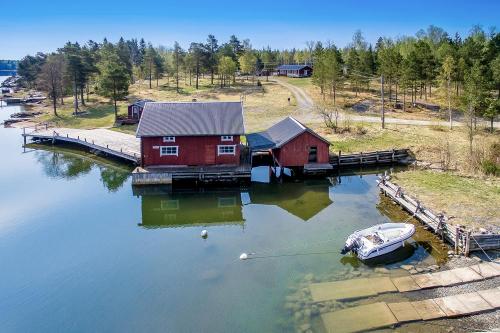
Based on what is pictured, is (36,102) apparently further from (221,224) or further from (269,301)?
(269,301)

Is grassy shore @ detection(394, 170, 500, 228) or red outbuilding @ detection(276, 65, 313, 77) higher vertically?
red outbuilding @ detection(276, 65, 313, 77)

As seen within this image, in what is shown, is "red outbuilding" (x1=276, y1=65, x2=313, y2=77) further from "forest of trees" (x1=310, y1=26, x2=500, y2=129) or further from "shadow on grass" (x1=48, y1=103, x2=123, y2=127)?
"shadow on grass" (x1=48, y1=103, x2=123, y2=127)

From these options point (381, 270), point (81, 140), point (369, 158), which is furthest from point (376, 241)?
point (81, 140)

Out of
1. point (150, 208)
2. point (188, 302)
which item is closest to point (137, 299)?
point (188, 302)

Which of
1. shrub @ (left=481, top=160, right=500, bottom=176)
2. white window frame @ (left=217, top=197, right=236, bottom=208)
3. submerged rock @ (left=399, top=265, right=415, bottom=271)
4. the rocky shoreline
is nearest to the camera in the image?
the rocky shoreline

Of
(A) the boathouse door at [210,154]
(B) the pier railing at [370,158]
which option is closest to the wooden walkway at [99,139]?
(A) the boathouse door at [210,154]

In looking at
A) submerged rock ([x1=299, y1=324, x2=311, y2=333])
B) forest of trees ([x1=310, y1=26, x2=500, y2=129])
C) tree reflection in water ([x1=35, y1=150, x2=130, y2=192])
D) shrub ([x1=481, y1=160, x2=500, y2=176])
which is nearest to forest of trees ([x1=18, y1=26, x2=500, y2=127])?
forest of trees ([x1=310, y1=26, x2=500, y2=129])

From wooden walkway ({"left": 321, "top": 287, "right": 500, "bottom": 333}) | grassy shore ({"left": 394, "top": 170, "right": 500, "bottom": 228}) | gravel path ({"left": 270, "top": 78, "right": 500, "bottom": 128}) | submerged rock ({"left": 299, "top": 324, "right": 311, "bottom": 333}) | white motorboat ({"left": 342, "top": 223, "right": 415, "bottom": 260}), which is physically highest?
gravel path ({"left": 270, "top": 78, "right": 500, "bottom": 128})

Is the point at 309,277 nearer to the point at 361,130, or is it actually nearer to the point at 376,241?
the point at 376,241
